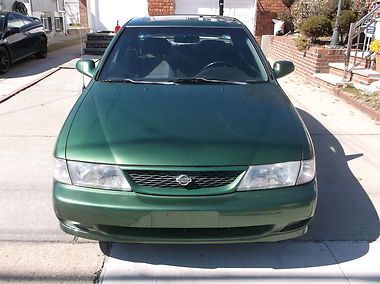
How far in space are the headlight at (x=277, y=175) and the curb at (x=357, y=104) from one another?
4126 mm

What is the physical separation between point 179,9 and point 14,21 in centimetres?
548

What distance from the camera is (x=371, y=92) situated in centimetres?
683

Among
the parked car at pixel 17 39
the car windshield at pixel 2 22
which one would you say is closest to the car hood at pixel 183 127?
Answer: the parked car at pixel 17 39

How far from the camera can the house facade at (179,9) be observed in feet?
44.0

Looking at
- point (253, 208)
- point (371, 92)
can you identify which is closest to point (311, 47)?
point (371, 92)

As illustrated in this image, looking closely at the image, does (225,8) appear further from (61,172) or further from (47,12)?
Result: (61,172)

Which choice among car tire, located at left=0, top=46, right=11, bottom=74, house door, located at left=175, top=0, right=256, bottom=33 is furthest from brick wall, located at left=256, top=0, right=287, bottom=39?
car tire, located at left=0, top=46, right=11, bottom=74

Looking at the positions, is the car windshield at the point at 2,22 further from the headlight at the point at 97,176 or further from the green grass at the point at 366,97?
the headlight at the point at 97,176

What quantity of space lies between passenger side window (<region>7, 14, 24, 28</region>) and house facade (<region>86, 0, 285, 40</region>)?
329 cm

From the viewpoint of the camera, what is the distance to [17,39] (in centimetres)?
1020

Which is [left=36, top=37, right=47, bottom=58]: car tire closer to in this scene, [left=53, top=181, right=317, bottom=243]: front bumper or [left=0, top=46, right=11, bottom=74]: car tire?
[left=0, top=46, right=11, bottom=74]: car tire

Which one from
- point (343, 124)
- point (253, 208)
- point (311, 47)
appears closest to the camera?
point (253, 208)

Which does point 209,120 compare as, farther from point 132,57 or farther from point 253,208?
point 132,57

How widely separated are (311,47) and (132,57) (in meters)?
6.23
